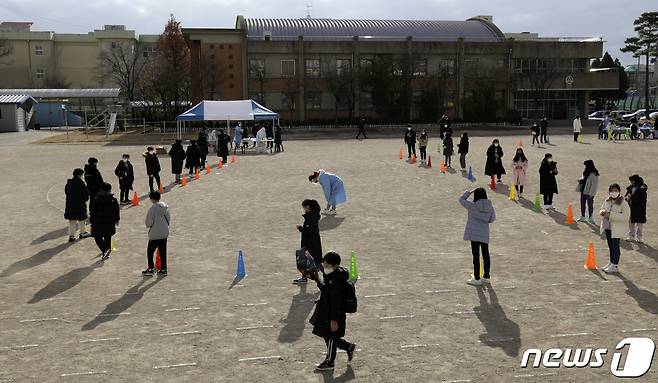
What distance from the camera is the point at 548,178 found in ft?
55.1

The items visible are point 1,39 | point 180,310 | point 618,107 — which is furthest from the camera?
point 618,107

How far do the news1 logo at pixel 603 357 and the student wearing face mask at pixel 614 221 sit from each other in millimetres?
3204

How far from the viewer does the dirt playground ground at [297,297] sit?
7.40 meters

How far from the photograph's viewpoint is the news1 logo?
720cm

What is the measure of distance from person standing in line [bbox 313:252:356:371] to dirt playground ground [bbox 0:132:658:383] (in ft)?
0.96

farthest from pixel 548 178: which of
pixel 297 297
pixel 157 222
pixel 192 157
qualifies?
pixel 192 157

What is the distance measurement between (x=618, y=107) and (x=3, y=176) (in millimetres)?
99029

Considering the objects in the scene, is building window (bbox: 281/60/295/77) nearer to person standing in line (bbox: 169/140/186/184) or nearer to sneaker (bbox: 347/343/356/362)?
person standing in line (bbox: 169/140/186/184)

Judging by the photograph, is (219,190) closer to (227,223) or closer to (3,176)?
(227,223)

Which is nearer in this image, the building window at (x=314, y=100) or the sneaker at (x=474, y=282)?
the sneaker at (x=474, y=282)

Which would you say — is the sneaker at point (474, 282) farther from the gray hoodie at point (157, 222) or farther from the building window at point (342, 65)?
the building window at point (342, 65)

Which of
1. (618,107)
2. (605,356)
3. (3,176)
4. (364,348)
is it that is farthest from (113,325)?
(618,107)

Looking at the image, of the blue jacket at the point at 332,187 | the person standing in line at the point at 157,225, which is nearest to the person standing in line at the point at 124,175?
the blue jacket at the point at 332,187

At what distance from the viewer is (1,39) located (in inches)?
3327
